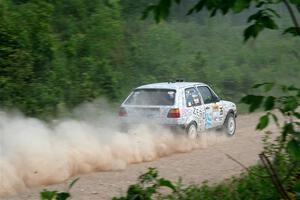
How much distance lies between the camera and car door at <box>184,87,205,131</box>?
50.6 feet

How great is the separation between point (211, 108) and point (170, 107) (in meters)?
1.83

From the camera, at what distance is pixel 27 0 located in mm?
20641

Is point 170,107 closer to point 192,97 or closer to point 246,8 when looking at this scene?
point 192,97

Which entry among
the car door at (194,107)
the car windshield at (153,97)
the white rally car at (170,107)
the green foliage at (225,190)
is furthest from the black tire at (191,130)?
the green foliage at (225,190)

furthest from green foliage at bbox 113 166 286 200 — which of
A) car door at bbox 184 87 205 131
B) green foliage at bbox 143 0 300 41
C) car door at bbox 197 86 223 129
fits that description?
car door at bbox 197 86 223 129

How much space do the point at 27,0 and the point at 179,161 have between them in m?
9.06

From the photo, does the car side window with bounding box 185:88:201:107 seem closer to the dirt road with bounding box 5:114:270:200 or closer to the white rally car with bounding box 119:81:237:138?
the white rally car with bounding box 119:81:237:138

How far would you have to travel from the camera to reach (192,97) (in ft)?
52.0

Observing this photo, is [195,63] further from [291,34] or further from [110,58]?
[291,34]

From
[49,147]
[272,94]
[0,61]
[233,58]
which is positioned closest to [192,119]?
[49,147]

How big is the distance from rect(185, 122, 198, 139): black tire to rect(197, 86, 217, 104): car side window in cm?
93

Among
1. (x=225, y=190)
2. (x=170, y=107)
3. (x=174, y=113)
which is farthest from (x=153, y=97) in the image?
(x=225, y=190)

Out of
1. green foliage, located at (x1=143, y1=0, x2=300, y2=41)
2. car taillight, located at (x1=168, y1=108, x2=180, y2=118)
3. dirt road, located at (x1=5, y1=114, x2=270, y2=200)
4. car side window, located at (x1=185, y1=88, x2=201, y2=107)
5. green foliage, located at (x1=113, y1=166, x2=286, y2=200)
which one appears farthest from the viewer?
car side window, located at (x1=185, y1=88, x2=201, y2=107)

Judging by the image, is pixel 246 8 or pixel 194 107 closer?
pixel 246 8
